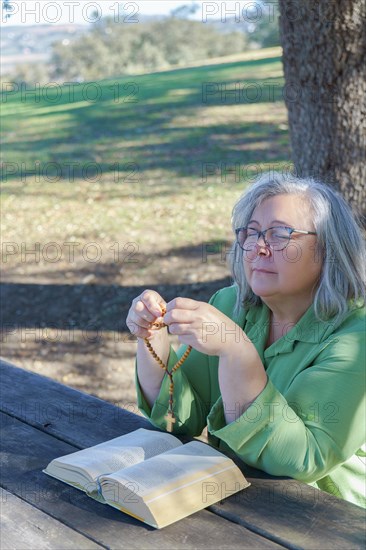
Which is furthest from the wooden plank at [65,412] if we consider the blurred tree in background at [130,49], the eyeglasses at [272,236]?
the blurred tree in background at [130,49]

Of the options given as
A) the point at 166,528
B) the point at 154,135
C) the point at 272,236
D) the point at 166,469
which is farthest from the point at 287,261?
the point at 154,135

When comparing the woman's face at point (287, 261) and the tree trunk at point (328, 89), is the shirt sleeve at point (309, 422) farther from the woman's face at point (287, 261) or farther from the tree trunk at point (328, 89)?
the tree trunk at point (328, 89)

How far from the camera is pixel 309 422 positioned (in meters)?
1.94

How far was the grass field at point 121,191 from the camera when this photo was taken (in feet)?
20.0

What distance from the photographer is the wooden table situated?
5.50 ft

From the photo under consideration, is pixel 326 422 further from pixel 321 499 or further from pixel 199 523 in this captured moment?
pixel 199 523

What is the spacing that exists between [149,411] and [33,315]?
3722 mm

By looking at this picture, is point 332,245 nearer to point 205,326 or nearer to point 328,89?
point 205,326

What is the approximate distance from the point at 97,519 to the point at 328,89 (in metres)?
2.65

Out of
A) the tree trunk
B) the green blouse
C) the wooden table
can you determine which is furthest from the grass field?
the wooden table

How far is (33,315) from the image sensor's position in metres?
5.91

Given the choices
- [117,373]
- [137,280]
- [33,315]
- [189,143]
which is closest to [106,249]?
[137,280]

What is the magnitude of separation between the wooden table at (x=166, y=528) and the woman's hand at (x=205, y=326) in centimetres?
34

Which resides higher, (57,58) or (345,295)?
(57,58)
